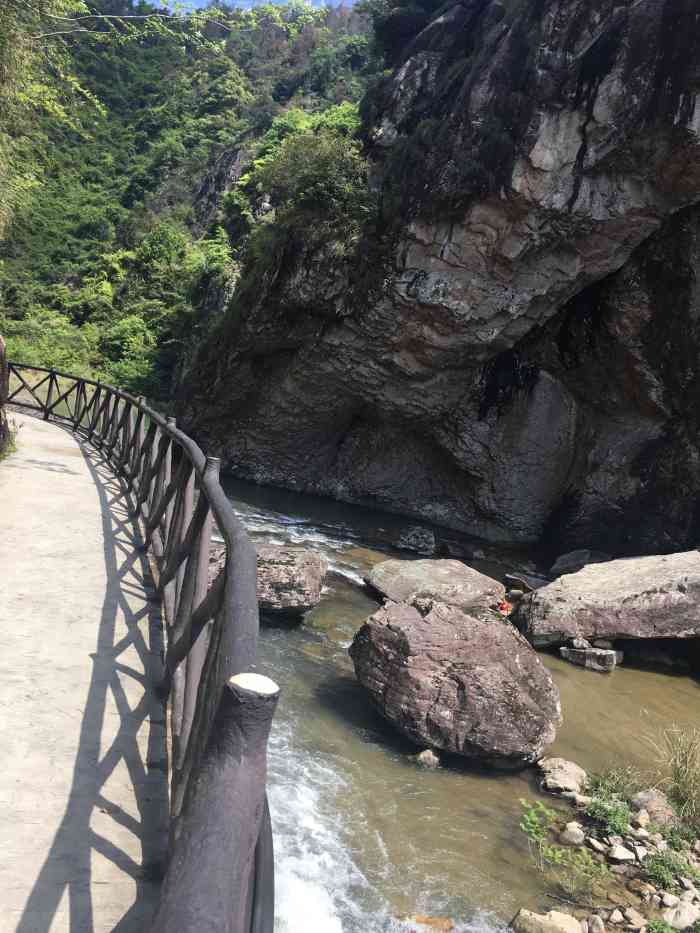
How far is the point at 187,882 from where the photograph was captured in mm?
766

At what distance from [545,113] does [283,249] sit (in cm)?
710

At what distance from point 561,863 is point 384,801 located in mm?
1238

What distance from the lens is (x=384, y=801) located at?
4.85 meters

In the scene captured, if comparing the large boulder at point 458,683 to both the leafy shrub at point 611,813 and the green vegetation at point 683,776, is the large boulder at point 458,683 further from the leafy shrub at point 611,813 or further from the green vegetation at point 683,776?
the green vegetation at point 683,776

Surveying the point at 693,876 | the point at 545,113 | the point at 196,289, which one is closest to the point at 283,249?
the point at 545,113

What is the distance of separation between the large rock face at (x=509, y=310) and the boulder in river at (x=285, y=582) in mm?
8468

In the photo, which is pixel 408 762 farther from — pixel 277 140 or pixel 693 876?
pixel 277 140

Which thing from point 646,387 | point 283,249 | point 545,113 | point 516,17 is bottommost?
point 646,387

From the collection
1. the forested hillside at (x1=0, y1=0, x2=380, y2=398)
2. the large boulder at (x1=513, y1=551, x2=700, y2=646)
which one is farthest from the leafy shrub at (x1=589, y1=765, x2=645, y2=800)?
the forested hillside at (x1=0, y1=0, x2=380, y2=398)

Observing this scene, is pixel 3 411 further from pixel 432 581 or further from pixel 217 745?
pixel 217 745

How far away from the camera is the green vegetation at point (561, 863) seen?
4.21m

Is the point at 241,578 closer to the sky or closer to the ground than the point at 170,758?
closer to the sky

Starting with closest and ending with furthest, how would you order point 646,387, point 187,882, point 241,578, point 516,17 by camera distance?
point 187,882 < point 241,578 < point 516,17 < point 646,387

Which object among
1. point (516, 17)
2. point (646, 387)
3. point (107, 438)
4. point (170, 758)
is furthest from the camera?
point (646, 387)
